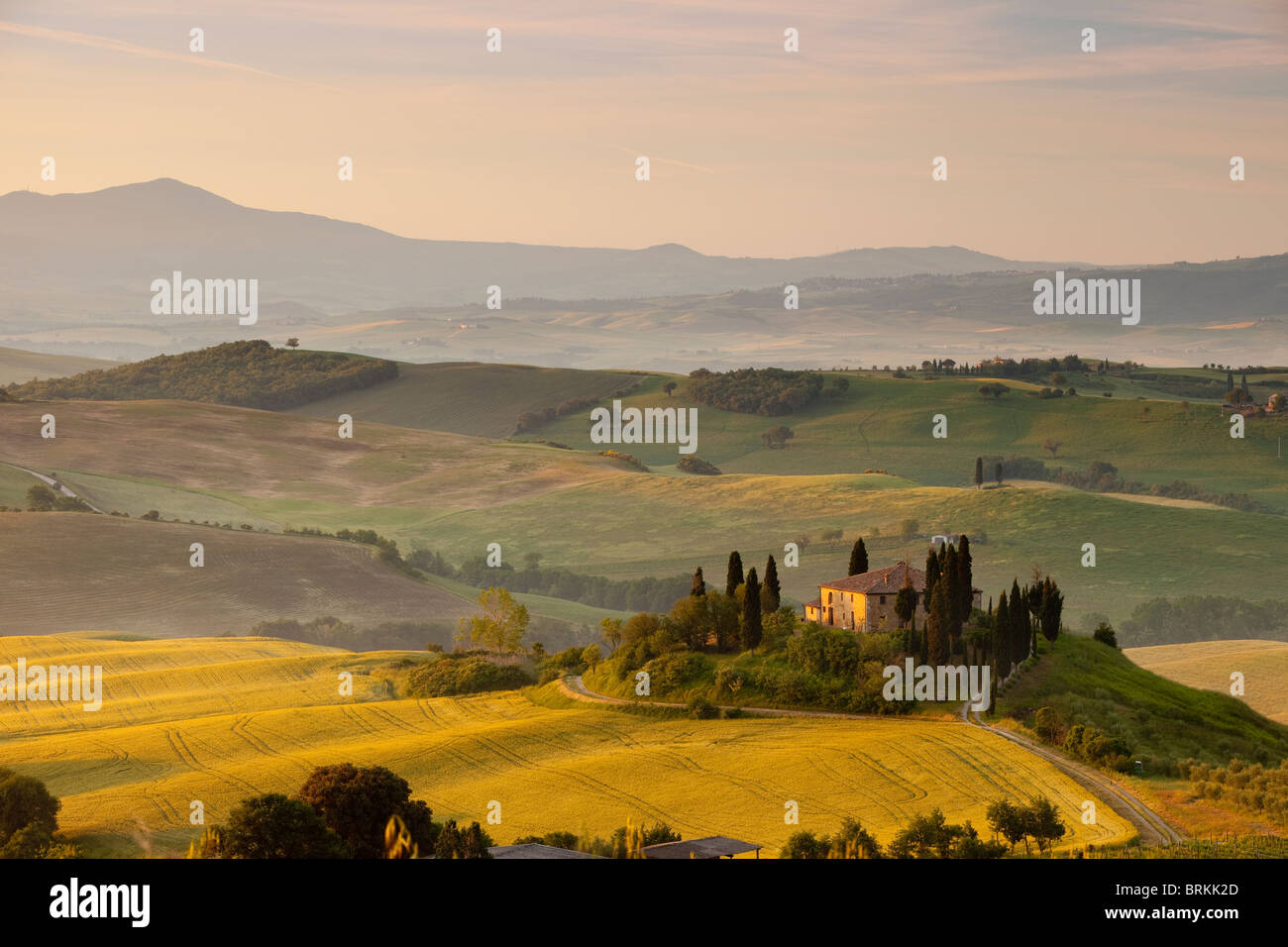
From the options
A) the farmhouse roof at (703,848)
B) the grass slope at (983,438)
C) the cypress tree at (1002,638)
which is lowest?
the farmhouse roof at (703,848)

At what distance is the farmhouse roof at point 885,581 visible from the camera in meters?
58.8

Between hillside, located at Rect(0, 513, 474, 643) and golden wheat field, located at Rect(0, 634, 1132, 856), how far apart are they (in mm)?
39651

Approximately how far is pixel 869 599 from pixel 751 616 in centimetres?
629

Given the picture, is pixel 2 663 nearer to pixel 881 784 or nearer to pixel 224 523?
pixel 881 784

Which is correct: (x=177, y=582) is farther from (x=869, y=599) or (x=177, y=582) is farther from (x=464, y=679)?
(x=869, y=599)

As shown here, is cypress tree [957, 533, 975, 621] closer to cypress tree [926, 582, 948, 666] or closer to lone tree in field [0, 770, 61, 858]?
cypress tree [926, 582, 948, 666]

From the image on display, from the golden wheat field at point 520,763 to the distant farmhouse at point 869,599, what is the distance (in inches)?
411

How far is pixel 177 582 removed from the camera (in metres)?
110

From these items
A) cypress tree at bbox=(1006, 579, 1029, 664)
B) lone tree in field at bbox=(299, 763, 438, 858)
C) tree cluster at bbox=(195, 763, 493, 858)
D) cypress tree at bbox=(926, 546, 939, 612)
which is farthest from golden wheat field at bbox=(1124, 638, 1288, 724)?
tree cluster at bbox=(195, 763, 493, 858)

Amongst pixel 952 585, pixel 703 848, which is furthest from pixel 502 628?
pixel 703 848

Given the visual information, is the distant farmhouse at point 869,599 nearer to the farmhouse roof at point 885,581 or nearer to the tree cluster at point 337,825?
the farmhouse roof at point 885,581

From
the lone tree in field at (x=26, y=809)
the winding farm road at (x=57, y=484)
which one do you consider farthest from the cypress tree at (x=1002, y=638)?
the winding farm road at (x=57, y=484)

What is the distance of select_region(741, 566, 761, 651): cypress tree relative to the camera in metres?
55.0

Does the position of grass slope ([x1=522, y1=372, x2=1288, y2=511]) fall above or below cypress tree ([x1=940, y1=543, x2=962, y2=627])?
above
